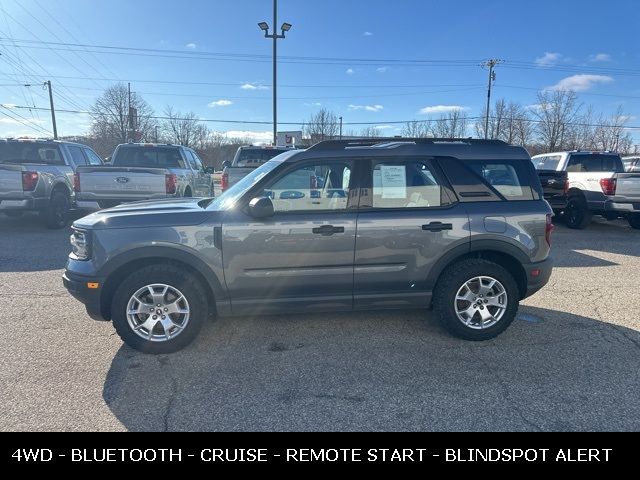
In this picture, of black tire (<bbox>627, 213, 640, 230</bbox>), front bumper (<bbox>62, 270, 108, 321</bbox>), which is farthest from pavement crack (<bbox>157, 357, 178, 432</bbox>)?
black tire (<bbox>627, 213, 640, 230</bbox>)

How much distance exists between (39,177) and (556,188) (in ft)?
41.4

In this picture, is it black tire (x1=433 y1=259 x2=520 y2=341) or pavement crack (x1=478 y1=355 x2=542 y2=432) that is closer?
pavement crack (x1=478 y1=355 x2=542 y2=432)

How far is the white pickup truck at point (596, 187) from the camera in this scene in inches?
365

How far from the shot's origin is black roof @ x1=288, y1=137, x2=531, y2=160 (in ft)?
12.5

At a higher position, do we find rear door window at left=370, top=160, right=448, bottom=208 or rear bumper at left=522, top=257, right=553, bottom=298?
rear door window at left=370, top=160, right=448, bottom=208

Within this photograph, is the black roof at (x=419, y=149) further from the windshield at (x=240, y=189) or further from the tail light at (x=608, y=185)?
the tail light at (x=608, y=185)

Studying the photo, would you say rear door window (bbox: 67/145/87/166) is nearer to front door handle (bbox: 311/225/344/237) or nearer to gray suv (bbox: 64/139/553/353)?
gray suv (bbox: 64/139/553/353)

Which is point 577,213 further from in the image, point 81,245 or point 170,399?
point 81,245

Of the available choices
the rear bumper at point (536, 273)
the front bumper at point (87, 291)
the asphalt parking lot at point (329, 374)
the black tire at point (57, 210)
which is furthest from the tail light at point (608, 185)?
the black tire at point (57, 210)

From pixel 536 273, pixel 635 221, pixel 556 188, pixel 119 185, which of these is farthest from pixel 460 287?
pixel 635 221

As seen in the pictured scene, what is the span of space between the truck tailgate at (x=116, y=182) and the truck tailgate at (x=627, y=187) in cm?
1012

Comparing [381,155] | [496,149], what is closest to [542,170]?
[496,149]

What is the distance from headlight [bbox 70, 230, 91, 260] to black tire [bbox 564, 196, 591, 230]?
36.0ft
